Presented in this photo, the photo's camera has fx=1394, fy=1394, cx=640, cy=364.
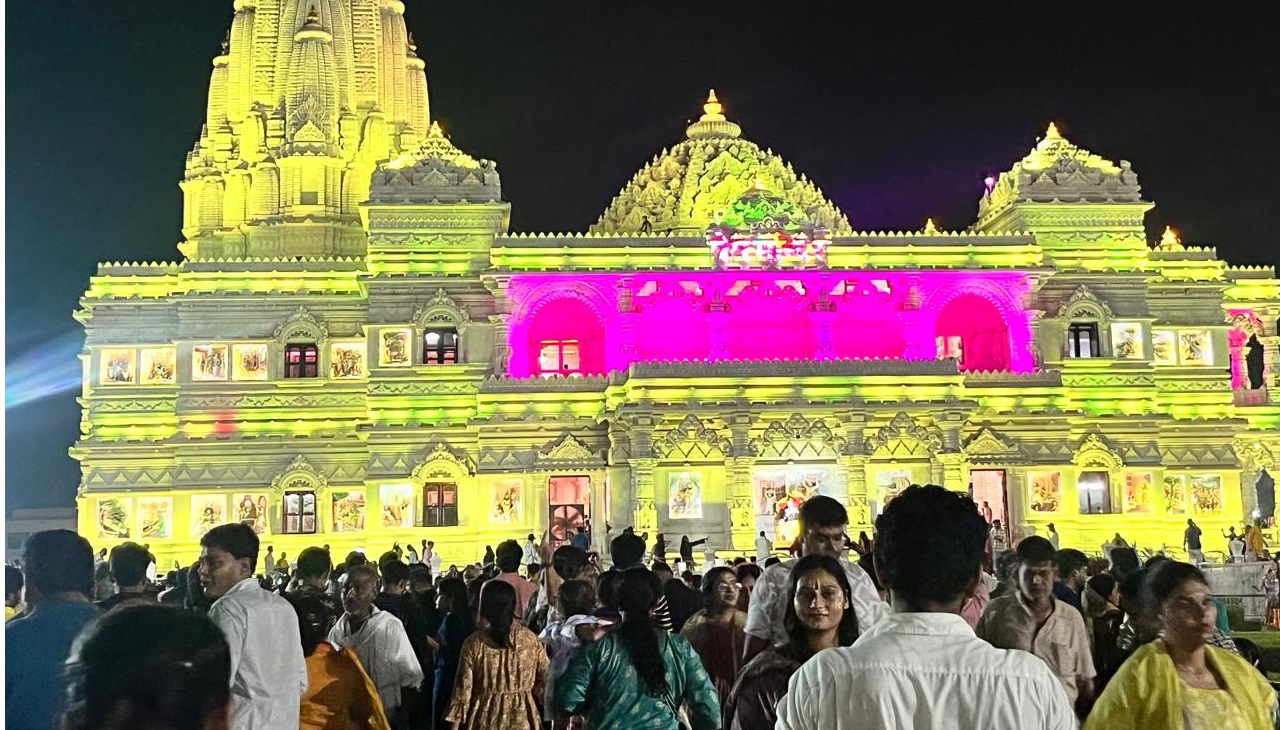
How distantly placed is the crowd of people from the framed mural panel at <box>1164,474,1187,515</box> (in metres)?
39.9

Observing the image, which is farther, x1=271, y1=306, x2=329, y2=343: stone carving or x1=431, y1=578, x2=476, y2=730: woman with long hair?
x1=271, y1=306, x2=329, y2=343: stone carving

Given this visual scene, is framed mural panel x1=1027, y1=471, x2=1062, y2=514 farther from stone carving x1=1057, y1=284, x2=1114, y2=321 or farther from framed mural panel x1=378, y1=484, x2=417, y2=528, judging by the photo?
framed mural panel x1=378, y1=484, x2=417, y2=528

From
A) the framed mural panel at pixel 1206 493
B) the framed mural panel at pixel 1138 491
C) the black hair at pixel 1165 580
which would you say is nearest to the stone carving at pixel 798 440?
the framed mural panel at pixel 1138 491

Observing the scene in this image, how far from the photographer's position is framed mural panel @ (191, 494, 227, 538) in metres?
47.3

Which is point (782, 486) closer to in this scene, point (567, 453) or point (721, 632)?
point (567, 453)

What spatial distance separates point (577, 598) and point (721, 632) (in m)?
1.16

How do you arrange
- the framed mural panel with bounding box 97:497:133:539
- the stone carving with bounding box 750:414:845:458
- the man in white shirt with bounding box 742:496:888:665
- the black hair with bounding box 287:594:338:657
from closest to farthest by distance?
the man in white shirt with bounding box 742:496:888:665 < the black hair with bounding box 287:594:338:657 < the stone carving with bounding box 750:414:845:458 < the framed mural panel with bounding box 97:497:133:539

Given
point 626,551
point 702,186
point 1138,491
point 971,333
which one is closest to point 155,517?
point 702,186

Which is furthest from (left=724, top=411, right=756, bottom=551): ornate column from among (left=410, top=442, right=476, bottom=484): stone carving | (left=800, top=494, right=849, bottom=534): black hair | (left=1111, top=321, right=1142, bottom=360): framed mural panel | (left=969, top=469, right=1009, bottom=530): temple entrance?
(left=800, top=494, right=849, bottom=534): black hair

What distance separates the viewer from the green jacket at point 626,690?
784 centimetres

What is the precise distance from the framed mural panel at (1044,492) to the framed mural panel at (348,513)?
22894 millimetres

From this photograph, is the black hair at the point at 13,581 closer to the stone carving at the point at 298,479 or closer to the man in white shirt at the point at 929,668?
the man in white shirt at the point at 929,668

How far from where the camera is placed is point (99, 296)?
49.4 m

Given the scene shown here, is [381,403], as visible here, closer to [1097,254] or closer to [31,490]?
[1097,254]
